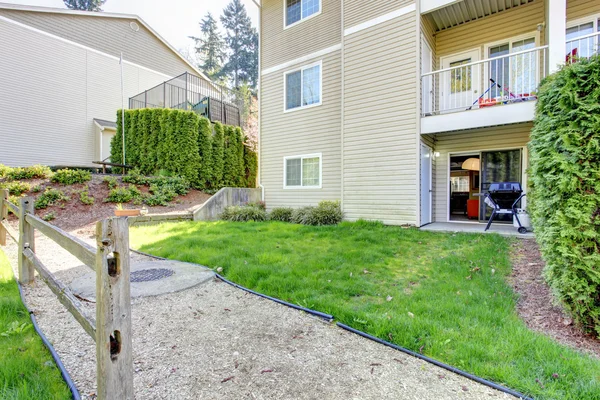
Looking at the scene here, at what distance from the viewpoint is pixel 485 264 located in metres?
4.20

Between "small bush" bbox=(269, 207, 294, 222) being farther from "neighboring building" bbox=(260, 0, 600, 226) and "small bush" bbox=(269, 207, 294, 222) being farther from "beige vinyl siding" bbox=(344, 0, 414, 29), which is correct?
"beige vinyl siding" bbox=(344, 0, 414, 29)

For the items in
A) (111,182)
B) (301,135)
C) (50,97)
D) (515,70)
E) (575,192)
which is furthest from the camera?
(50,97)

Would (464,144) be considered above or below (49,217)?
above

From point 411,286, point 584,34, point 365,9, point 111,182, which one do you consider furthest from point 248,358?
point 584,34

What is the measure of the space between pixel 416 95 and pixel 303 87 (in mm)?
4064

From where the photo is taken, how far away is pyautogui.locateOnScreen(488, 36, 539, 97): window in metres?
6.97

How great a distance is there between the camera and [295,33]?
999 centimetres

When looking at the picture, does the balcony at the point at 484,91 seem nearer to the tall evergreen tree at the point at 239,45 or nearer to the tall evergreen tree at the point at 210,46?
the tall evergreen tree at the point at 239,45

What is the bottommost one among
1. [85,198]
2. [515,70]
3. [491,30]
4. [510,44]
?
[85,198]

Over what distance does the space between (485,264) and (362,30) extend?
6.88 meters

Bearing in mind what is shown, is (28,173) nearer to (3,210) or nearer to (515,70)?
(3,210)

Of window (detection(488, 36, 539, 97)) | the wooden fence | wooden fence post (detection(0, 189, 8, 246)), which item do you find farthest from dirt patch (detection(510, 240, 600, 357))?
wooden fence post (detection(0, 189, 8, 246))

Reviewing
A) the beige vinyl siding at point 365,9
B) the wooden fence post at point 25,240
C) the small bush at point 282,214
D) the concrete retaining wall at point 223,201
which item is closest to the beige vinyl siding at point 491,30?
the beige vinyl siding at point 365,9

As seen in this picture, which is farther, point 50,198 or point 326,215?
point 326,215
